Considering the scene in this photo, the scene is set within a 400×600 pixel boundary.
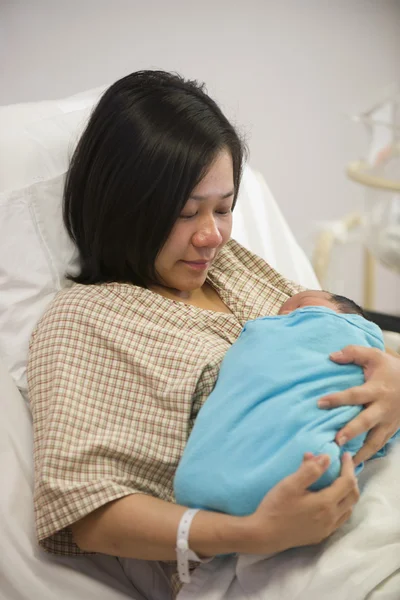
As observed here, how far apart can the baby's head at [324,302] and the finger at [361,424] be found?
0.69ft

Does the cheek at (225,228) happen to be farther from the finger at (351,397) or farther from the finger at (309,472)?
the finger at (309,472)

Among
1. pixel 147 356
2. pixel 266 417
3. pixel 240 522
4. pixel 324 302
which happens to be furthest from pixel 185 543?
pixel 324 302

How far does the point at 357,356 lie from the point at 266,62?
5.52 feet

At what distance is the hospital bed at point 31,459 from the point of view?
112 centimetres

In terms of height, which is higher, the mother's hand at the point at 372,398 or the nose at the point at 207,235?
the nose at the point at 207,235

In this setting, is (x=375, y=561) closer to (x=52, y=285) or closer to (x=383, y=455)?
(x=383, y=455)

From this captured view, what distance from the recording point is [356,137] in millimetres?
2971

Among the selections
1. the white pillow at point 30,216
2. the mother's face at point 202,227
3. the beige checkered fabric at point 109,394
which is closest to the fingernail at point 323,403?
the beige checkered fabric at point 109,394

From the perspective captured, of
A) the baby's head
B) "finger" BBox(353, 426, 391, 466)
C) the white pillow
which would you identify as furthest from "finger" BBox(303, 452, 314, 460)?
the white pillow

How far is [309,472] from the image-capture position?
1.03 meters

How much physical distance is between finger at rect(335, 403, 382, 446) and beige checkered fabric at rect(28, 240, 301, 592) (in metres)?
0.24

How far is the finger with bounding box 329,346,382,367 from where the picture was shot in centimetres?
117

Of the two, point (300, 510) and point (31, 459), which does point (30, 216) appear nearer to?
point (31, 459)

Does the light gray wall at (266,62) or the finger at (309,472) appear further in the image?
the light gray wall at (266,62)
